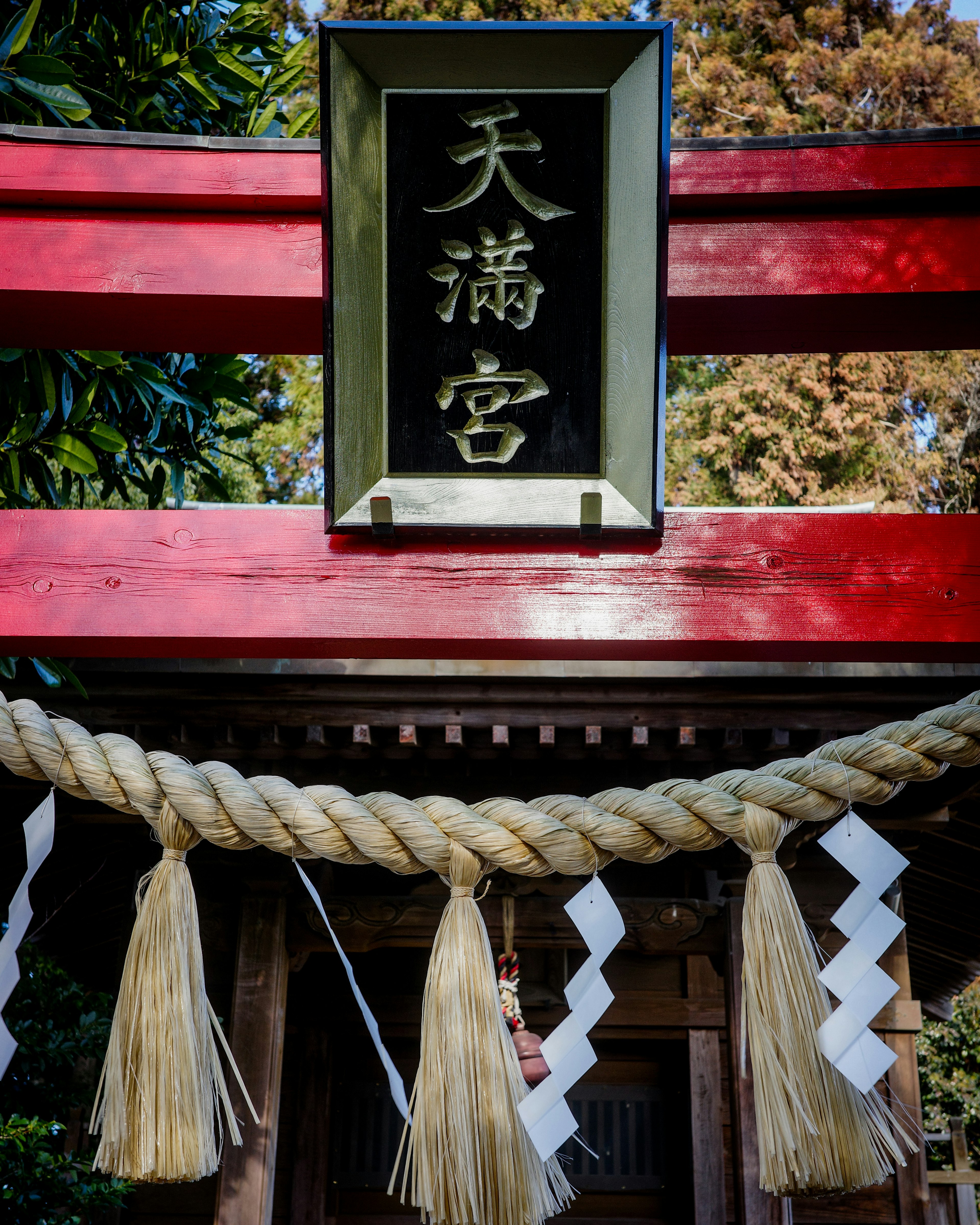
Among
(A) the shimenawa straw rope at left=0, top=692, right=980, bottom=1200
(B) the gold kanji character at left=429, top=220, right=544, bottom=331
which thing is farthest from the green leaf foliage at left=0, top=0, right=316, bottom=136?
(A) the shimenawa straw rope at left=0, top=692, right=980, bottom=1200

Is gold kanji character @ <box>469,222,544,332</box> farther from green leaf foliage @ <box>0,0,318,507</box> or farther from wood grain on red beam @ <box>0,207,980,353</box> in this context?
green leaf foliage @ <box>0,0,318,507</box>

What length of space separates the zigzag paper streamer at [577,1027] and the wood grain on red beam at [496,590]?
53 centimetres

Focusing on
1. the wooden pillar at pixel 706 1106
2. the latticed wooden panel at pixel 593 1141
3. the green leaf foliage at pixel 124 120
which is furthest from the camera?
the latticed wooden panel at pixel 593 1141

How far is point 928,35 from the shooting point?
502 inches

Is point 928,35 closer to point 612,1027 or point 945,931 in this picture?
point 945,931

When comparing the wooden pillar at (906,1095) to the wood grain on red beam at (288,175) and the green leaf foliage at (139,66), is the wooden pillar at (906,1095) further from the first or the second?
the green leaf foliage at (139,66)

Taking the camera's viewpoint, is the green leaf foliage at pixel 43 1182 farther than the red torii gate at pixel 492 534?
Yes

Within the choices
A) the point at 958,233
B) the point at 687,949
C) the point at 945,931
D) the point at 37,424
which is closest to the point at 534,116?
the point at 958,233

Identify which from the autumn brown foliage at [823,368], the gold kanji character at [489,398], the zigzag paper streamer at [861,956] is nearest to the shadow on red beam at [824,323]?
the gold kanji character at [489,398]

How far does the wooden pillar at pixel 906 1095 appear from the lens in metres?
3.95

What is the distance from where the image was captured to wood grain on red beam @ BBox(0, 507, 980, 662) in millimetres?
1944

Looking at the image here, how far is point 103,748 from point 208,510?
1.76 ft

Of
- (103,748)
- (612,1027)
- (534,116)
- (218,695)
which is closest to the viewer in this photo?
(103,748)

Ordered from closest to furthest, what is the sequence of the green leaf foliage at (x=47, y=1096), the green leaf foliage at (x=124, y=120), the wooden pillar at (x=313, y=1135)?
the green leaf foliage at (x=124, y=120) < the green leaf foliage at (x=47, y=1096) < the wooden pillar at (x=313, y=1135)
